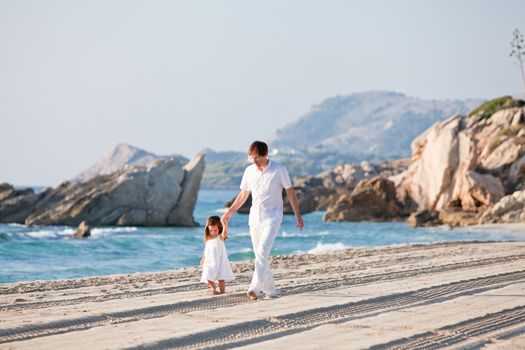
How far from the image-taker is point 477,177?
41.3 metres

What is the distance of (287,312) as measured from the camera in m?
8.10

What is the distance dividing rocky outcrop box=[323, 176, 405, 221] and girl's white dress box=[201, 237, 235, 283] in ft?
133

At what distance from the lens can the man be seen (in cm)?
936

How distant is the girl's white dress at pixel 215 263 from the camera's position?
33.1ft

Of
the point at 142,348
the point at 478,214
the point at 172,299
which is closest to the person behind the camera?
the point at 142,348

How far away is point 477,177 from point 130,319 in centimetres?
3591

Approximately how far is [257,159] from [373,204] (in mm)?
43167

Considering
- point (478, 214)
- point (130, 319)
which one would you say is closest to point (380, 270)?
point (130, 319)

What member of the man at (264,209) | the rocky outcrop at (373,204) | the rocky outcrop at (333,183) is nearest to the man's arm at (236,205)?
the man at (264,209)

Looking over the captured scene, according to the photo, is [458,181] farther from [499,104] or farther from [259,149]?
[259,149]

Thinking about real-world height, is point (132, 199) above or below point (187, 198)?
above

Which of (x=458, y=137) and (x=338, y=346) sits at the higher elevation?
(x=458, y=137)

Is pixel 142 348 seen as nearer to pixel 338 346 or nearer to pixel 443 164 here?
pixel 338 346

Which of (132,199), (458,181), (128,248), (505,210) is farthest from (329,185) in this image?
(128,248)
